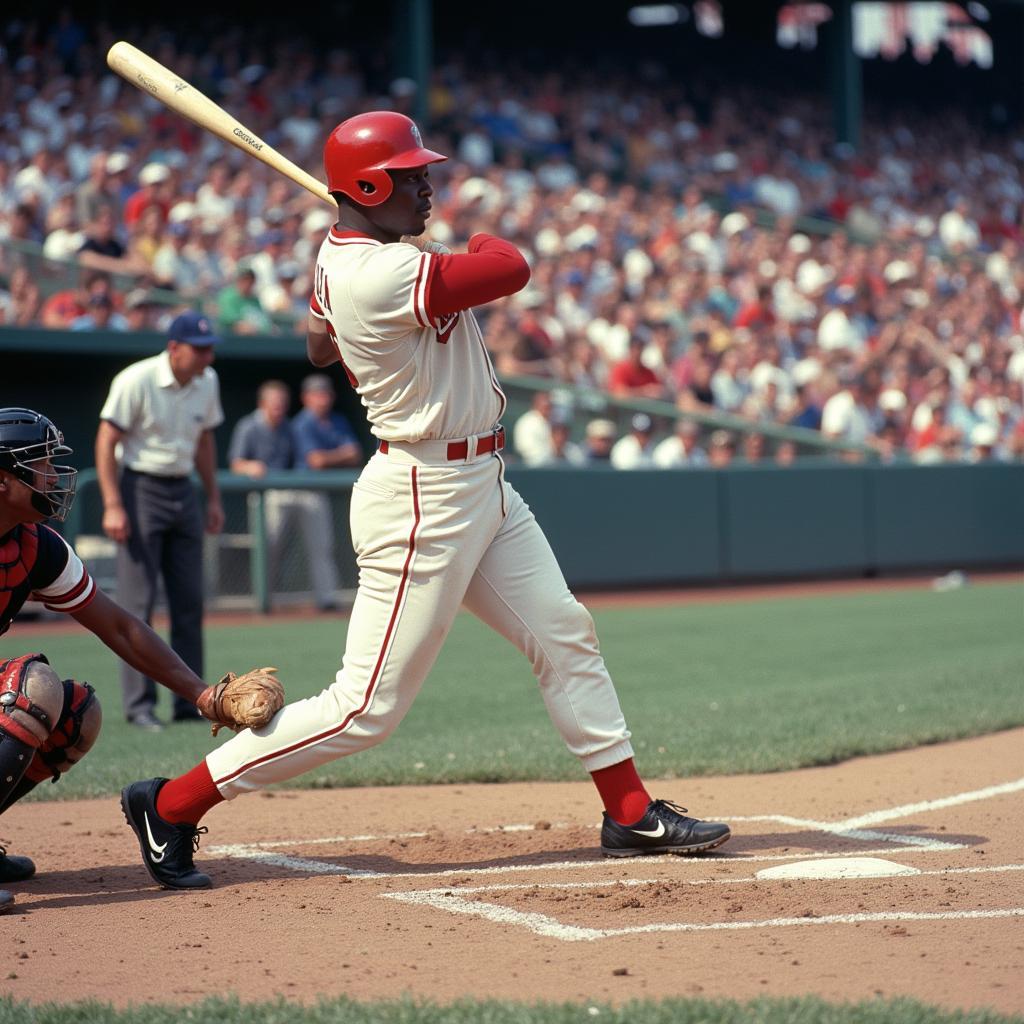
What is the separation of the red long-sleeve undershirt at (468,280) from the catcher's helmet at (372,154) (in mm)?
311

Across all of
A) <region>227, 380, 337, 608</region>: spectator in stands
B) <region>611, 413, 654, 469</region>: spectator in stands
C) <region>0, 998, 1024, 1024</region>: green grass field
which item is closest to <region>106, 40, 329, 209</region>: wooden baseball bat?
<region>0, 998, 1024, 1024</region>: green grass field

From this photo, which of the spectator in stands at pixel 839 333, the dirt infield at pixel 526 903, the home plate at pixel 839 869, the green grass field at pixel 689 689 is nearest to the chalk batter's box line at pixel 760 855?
the dirt infield at pixel 526 903

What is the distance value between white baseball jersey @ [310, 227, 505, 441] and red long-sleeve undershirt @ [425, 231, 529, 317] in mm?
31

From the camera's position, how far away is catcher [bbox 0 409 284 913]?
13.0ft

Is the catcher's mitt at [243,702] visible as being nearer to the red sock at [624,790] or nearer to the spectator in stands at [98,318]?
the red sock at [624,790]

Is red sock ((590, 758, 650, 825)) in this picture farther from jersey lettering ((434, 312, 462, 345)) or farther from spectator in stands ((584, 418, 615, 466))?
spectator in stands ((584, 418, 615, 466))

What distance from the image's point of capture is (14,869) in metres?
4.34

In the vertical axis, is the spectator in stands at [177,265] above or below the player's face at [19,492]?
above

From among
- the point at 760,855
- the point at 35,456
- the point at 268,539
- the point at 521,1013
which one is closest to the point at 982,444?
the point at 268,539

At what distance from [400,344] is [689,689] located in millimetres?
4837

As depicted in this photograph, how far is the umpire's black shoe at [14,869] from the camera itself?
4320 millimetres

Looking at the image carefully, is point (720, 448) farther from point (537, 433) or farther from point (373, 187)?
point (373, 187)

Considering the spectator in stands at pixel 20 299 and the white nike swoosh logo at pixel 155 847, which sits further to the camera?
the spectator in stands at pixel 20 299

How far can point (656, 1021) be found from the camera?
9.30 feet
